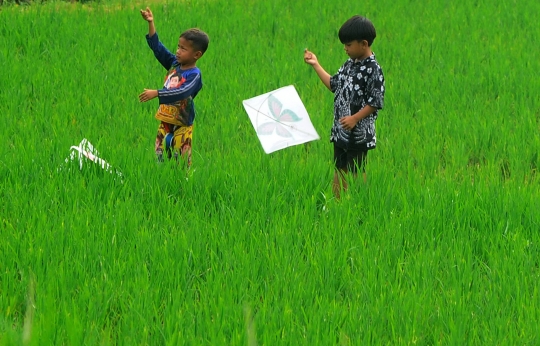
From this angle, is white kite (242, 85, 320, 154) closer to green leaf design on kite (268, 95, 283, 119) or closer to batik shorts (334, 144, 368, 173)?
green leaf design on kite (268, 95, 283, 119)

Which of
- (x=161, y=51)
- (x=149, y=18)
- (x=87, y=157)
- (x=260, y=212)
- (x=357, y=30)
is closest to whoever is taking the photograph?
(x=260, y=212)

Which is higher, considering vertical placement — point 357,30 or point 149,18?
point 149,18

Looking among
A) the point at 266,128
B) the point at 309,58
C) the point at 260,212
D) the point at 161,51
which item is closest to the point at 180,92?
the point at 161,51

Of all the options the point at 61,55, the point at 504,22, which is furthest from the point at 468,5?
the point at 61,55

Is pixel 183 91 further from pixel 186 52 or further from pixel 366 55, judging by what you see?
pixel 366 55

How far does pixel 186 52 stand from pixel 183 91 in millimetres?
216

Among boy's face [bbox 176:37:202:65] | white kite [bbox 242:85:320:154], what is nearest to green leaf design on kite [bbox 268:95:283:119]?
white kite [bbox 242:85:320:154]

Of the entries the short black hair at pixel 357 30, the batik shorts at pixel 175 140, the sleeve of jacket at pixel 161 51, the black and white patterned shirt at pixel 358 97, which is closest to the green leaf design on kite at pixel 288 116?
the black and white patterned shirt at pixel 358 97

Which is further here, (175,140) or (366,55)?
(175,140)

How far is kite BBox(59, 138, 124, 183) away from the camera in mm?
4020

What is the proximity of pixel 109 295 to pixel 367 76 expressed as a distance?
1803mm

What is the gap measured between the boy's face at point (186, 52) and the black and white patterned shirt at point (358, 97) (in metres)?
0.76

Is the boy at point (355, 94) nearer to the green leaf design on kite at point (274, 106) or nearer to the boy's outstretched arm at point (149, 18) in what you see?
the green leaf design on kite at point (274, 106)

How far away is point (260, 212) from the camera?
3.66 meters
